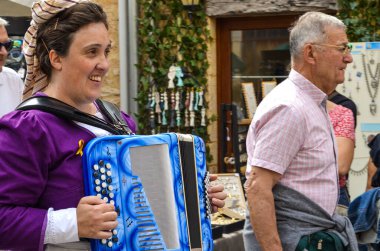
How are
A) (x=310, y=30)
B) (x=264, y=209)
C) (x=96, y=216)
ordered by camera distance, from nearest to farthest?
(x=96, y=216) < (x=264, y=209) < (x=310, y=30)

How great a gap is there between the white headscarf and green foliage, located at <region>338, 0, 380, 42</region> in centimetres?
537

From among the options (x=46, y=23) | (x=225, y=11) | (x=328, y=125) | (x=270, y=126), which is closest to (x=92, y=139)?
(x=46, y=23)

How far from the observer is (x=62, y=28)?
2.62 m

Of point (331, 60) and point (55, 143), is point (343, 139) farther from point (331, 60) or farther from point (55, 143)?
point (55, 143)

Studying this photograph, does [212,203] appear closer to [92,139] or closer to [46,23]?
[92,139]

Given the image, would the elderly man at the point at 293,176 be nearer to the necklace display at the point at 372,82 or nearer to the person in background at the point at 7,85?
the person in background at the point at 7,85

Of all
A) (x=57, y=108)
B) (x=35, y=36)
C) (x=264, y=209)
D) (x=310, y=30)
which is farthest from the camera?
(x=310, y=30)

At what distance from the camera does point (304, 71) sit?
12.5 feet

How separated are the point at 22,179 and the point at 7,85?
9.42 ft

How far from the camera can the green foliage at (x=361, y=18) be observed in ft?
25.4

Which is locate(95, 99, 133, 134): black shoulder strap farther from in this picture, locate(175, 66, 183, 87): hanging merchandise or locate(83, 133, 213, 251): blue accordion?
locate(175, 66, 183, 87): hanging merchandise

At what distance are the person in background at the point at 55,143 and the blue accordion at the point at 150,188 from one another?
0.19 feet

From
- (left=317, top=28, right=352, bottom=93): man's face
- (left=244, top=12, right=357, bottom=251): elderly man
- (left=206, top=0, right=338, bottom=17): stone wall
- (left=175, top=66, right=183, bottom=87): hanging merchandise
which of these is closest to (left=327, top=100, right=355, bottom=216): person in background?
(left=317, top=28, right=352, bottom=93): man's face

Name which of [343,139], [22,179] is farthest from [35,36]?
[343,139]
